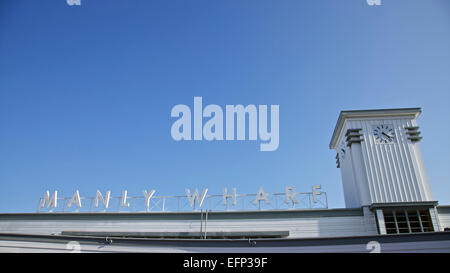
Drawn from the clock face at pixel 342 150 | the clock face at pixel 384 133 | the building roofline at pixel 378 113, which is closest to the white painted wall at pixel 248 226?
the clock face at pixel 384 133

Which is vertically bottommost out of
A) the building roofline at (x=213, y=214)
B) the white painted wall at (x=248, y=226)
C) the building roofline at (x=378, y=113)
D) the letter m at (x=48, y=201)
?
the white painted wall at (x=248, y=226)

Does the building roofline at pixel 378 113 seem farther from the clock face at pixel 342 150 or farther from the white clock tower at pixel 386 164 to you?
the clock face at pixel 342 150

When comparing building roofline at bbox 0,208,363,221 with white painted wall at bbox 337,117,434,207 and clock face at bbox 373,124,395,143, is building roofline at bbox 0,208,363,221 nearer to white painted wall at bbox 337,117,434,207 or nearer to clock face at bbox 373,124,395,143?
white painted wall at bbox 337,117,434,207

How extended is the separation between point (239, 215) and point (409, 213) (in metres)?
14.7

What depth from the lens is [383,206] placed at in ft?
80.8

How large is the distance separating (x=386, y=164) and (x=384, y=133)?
3.23 meters

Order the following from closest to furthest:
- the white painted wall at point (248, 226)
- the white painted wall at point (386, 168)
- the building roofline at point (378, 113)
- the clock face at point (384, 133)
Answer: the white painted wall at point (248, 226) < the white painted wall at point (386, 168) < the clock face at point (384, 133) < the building roofline at point (378, 113)

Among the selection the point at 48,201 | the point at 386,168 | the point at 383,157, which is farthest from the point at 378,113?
the point at 48,201

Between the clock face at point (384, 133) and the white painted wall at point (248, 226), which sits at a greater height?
the clock face at point (384, 133)

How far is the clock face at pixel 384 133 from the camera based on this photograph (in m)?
28.3

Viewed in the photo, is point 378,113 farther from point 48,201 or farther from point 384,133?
point 48,201
